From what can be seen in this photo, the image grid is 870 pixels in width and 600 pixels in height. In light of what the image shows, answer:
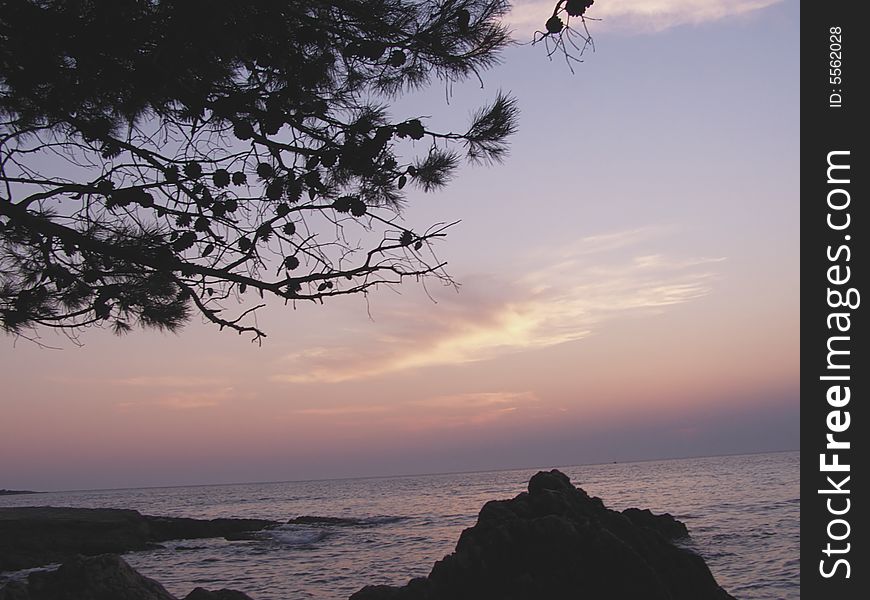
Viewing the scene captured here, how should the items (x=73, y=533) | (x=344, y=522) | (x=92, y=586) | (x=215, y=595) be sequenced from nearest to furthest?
1. (x=92, y=586)
2. (x=215, y=595)
3. (x=73, y=533)
4. (x=344, y=522)

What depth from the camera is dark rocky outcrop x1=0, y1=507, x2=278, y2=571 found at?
18719mm

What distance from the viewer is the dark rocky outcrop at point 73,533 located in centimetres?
1872

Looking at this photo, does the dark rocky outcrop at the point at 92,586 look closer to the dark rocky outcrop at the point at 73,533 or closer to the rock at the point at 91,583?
the rock at the point at 91,583

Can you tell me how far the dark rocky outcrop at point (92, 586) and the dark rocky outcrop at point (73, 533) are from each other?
12682 mm

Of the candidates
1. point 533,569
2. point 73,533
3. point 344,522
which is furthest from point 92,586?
point 344,522

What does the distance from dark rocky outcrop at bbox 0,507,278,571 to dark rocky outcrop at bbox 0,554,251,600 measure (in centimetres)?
1268

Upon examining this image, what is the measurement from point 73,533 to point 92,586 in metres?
16.8

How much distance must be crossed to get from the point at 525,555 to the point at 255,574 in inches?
453

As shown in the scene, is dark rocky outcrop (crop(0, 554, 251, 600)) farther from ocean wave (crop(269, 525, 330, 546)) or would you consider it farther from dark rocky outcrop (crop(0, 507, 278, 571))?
ocean wave (crop(269, 525, 330, 546))

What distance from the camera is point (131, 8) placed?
3432mm

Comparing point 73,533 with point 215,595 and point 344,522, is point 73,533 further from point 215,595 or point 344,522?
point 215,595

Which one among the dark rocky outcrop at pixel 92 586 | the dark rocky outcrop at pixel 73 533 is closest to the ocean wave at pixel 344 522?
the dark rocky outcrop at pixel 73 533

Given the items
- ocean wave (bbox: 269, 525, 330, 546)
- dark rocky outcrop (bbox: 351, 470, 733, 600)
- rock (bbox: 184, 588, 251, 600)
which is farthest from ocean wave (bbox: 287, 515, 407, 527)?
rock (bbox: 184, 588, 251, 600)

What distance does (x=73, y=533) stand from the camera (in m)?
20.5
